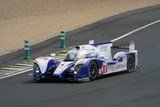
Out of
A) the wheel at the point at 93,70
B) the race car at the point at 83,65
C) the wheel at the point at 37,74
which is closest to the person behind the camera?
the race car at the point at 83,65

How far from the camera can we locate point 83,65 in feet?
65.3

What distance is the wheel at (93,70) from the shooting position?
66.3 ft

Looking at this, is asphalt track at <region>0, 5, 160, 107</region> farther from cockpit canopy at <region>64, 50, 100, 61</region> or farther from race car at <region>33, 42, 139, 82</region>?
cockpit canopy at <region>64, 50, 100, 61</region>

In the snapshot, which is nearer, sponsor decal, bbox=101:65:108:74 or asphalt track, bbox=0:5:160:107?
asphalt track, bbox=0:5:160:107

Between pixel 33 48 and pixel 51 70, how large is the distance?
9.94 m

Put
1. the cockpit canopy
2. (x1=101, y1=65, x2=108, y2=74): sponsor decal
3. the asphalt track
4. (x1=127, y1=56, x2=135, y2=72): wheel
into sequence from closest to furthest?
the asphalt track < the cockpit canopy < (x1=101, y1=65, x2=108, y2=74): sponsor decal < (x1=127, y1=56, x2=135, y2=72): wheel

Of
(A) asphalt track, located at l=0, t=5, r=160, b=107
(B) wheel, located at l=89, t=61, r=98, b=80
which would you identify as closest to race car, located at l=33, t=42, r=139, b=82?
(B) wheel, located at l=89, t=61, r=98, b=80

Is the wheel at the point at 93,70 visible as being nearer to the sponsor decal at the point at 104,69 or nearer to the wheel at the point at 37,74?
the sponsor decal at the point at 104,69

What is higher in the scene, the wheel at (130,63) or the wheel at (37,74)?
the wheel at (130,63)

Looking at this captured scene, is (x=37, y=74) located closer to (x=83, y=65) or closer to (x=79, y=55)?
(x=79, y=55)

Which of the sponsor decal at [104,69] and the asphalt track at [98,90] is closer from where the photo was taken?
the asphalt track at [98,90]

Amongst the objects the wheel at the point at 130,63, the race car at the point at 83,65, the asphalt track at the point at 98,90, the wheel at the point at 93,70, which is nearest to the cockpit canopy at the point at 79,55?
the race car at the point at 83,65

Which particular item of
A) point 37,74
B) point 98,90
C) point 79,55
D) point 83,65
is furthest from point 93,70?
point 98,90

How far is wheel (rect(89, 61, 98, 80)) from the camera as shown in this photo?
796 inches
